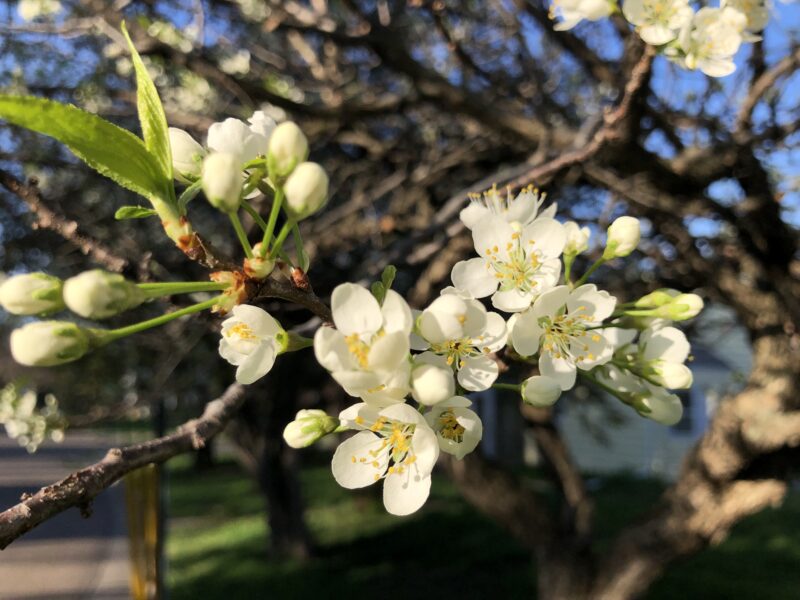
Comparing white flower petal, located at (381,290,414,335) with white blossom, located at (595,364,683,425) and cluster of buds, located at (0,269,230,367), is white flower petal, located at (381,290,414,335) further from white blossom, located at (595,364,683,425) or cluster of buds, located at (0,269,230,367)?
white blossom, located at (595,364,683,425)

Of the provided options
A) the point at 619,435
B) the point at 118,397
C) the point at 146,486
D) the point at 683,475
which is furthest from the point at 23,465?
the point at 683,475

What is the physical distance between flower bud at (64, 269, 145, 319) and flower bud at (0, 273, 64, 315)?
7cm

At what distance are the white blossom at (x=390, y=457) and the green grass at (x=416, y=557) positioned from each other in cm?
574

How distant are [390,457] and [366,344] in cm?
30

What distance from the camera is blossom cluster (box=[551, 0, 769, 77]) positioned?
1.50 meters

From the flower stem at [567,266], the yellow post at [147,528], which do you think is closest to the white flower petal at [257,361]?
the flower stem at [567,266]

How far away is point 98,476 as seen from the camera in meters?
0.92

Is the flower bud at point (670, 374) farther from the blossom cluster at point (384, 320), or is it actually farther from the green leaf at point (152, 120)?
the green leaf at point (152, 120)

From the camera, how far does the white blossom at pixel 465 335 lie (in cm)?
87

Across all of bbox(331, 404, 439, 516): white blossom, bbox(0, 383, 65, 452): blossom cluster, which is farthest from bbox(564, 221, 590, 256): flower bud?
bbox(0, 383, 65, 452): blossom cluster

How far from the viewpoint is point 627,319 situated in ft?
4.06

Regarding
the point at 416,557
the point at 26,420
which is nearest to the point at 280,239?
the point at 26,420

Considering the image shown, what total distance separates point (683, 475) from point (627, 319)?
98.9 inches

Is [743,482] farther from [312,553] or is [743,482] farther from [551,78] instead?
[312,553]
